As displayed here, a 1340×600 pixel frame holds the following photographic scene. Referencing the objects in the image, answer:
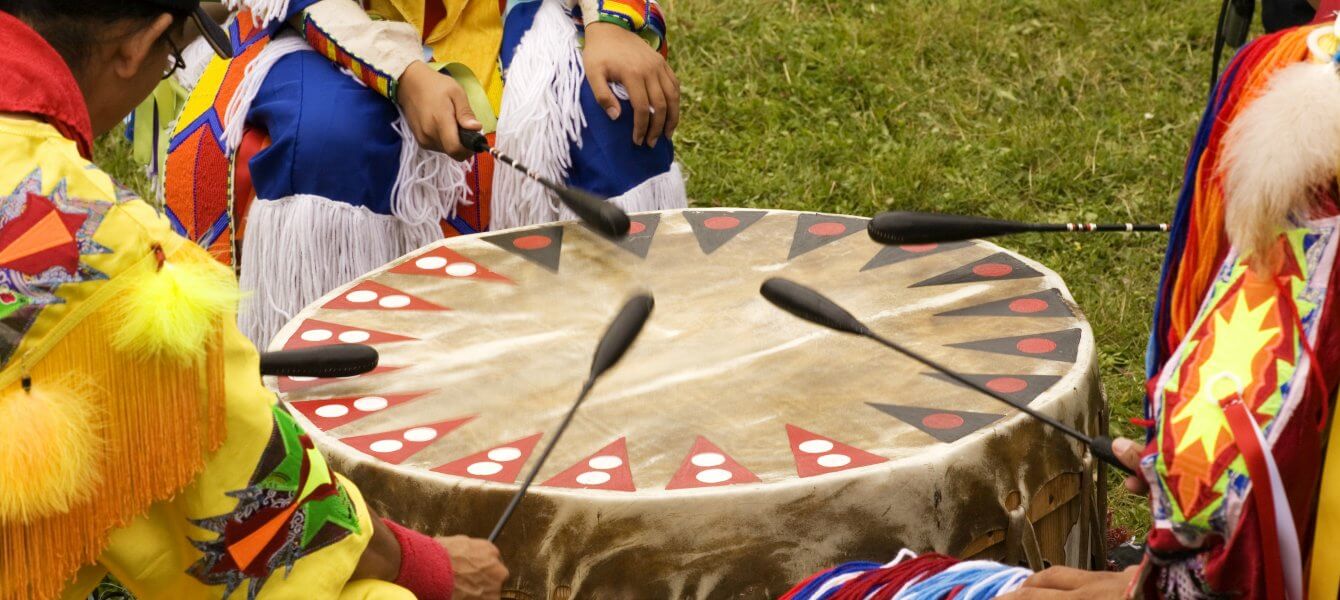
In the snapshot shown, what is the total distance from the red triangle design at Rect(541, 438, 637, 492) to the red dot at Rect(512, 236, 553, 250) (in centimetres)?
71

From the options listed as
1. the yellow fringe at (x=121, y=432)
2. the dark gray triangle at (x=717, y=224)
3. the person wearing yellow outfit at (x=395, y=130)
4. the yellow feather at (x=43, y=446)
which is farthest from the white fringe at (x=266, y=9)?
the yellow feather at (x=43, y=446)

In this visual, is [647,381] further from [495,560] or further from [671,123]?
[671,123]

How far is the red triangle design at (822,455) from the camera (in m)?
1.86

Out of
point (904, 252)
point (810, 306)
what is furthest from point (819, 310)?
point (904, 252)

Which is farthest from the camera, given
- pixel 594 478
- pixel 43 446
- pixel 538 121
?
pixel 538 121

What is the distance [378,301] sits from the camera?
2367 millimetres

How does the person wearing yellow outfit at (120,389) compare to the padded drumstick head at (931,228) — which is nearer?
the person wearing yellow outfit at (120,389)

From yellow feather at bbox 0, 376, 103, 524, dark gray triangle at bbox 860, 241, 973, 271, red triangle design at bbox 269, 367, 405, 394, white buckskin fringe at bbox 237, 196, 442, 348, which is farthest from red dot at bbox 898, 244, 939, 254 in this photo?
yellow feather at bbox 0, 376, 103, 524

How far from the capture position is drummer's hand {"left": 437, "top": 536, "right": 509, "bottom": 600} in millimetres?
1793

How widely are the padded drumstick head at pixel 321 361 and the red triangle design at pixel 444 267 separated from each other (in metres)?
0.39

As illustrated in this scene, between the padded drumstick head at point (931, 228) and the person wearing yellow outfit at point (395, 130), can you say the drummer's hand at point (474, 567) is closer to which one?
the padded drumstick head at point (931, 228)

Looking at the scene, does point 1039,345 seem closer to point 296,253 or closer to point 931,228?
point 931,228

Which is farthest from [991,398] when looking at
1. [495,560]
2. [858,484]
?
[495,560]

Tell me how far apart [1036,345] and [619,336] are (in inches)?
23.0
